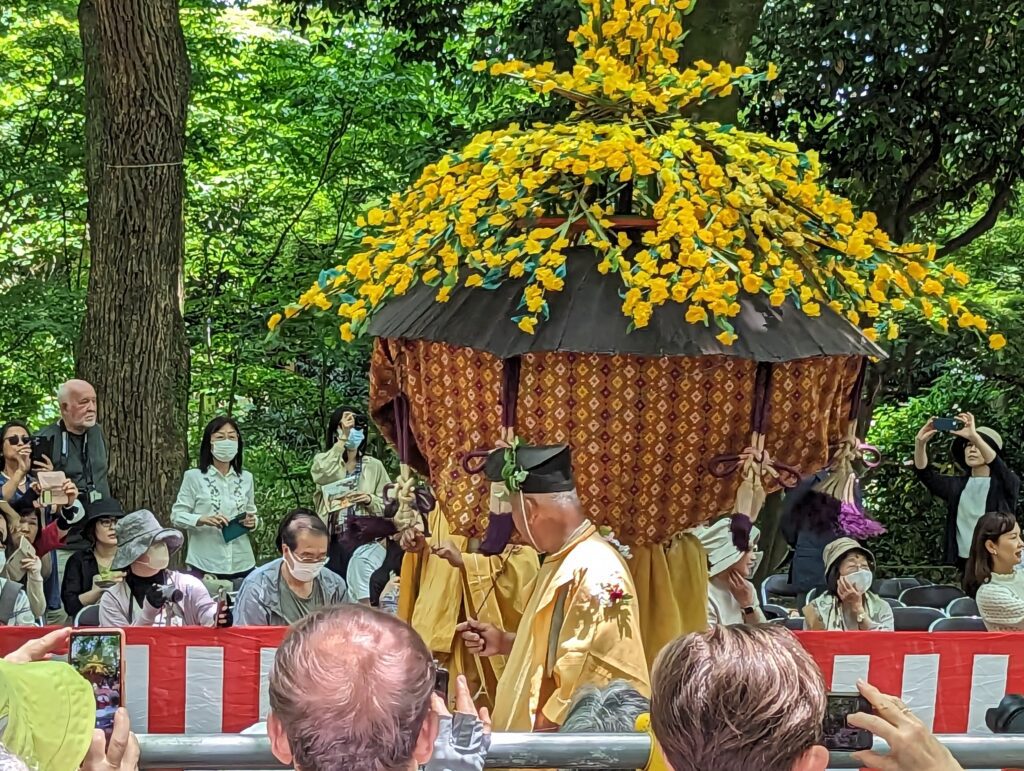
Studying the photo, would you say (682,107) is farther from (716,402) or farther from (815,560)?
(815,560)

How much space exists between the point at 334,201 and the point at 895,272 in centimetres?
882

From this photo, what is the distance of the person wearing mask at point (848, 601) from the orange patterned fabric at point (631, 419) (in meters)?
1.96

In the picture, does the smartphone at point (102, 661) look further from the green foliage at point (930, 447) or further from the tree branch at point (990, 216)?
the green foliage at point (930, 447)

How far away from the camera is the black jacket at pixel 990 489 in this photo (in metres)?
8.06

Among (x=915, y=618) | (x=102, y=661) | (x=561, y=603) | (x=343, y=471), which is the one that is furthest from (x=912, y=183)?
(x=102, y=661)

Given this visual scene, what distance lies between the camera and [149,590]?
5.36 m

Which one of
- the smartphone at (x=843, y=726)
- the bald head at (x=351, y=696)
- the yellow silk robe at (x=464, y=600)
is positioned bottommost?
the yellow silk robe at (x=464, y=600)

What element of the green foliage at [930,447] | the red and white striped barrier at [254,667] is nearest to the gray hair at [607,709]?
the red and white striped barrier at [254,667]

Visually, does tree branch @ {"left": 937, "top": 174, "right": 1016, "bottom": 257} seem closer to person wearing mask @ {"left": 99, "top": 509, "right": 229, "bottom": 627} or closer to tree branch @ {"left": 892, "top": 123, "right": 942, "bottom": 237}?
tree branch @ {"left": 892, "top": 123, "right": 942, "bottom": 237}

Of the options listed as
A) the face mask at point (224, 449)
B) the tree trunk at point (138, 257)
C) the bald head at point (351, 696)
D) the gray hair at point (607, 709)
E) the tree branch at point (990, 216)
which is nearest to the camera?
the bald head at point (351, 696)

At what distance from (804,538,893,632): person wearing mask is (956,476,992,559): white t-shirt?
8.89 feet

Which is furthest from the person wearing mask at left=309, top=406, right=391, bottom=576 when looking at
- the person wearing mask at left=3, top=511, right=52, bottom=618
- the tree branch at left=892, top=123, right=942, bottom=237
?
the tree branch at left=892, top=123, right=942, bottom=237

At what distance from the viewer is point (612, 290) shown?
3.38m

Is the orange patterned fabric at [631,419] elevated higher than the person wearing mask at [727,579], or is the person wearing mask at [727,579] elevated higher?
the orange patterned fabric at [631,419]
